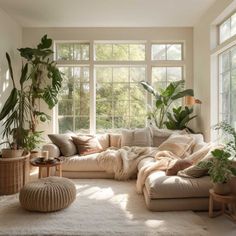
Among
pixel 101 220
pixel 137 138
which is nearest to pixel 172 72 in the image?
pixel 137 138

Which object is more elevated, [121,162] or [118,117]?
[118,117]

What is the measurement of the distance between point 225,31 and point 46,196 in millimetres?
3851

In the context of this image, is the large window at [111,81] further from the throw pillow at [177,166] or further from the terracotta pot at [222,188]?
the terracotta pot at [222,188]

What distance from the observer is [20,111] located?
13.2ft

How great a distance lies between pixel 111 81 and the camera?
578 cm

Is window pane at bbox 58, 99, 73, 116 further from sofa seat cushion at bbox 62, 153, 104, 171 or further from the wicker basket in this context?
the wicker basket

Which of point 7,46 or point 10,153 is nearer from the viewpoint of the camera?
point 10,153

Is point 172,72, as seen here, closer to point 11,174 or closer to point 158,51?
point 158,51

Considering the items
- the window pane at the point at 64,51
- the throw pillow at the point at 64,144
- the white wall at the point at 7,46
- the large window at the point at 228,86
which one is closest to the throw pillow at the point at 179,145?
the large window at the point at 228,86

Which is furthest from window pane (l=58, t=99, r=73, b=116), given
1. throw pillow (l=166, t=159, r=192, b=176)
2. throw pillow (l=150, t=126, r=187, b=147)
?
throw pillow (l=166, t=159, r=192, b=176)

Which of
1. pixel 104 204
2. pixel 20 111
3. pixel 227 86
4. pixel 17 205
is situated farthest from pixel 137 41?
pixel 17 205

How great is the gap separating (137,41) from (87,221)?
4143mm

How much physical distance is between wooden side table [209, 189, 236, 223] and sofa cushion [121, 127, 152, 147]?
2.07 metres

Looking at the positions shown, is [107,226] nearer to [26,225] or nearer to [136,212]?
[136,212]
